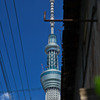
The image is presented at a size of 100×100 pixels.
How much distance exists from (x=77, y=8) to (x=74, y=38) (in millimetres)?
1735

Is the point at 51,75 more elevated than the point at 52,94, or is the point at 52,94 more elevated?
the point at 51,75

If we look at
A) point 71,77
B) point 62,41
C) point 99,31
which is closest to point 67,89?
point 71,77

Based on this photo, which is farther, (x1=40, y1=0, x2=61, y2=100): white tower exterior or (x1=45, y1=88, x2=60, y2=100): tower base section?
(x1=45, y1=88, x2=60, y2=100): tower base section

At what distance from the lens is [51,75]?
15425 centimetres

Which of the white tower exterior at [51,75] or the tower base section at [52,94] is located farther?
the tower base section at [52,94]

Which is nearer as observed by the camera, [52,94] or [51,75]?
[51,75]

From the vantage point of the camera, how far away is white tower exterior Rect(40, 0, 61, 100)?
154887 mm

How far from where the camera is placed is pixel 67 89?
51.9ft

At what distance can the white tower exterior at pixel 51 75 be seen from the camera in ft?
508

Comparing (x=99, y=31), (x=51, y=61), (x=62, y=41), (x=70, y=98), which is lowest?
(x=99, y=31)

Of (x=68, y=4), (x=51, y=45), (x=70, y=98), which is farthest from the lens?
(x=51, y=45)

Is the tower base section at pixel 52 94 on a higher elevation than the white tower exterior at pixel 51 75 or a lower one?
lower

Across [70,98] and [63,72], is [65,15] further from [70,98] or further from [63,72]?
[70,98]

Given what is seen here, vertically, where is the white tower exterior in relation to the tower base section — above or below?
above
